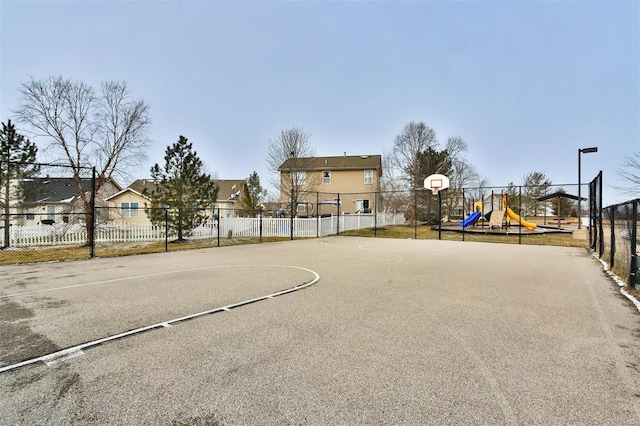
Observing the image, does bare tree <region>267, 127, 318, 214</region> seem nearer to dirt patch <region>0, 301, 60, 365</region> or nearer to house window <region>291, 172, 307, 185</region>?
house window <region>291, 172, 307, 185</region>

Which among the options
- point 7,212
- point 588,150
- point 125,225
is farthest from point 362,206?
point 7,212

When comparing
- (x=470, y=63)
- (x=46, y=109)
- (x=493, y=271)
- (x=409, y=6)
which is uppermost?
(x=409, y=6)

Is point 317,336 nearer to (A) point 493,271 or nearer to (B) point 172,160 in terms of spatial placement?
(A) point 493,271

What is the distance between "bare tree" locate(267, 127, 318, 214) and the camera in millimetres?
24469

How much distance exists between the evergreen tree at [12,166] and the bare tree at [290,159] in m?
14.8

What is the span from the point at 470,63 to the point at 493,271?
12.7m

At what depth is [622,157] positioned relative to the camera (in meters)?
13.6

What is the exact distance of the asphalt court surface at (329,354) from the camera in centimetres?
212

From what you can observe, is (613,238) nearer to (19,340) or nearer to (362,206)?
(19,340)

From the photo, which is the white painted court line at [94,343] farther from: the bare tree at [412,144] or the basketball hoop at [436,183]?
the bare tree at [412,144]

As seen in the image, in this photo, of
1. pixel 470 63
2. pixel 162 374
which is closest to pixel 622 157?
pixel 470 63

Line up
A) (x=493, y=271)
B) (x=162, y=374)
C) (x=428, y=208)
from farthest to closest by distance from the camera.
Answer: (x=428, y=208)
(x=493, y=271)
(x=162, y=374)

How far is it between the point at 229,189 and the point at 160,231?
20.8m

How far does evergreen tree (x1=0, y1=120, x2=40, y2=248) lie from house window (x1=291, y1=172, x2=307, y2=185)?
50.5 feet
